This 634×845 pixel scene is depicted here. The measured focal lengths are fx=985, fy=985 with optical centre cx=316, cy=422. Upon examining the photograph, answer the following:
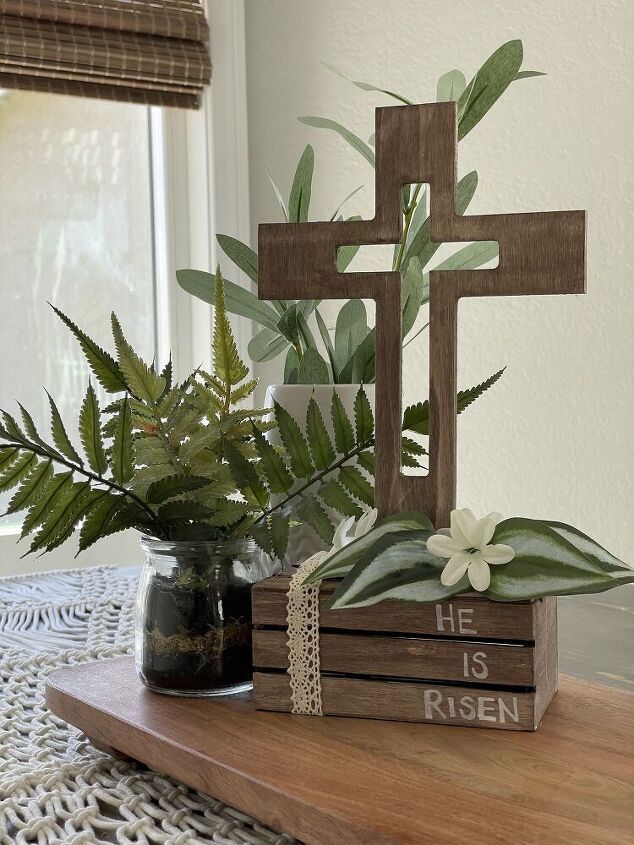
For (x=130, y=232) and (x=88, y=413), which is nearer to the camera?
→ (x=88, y=413)

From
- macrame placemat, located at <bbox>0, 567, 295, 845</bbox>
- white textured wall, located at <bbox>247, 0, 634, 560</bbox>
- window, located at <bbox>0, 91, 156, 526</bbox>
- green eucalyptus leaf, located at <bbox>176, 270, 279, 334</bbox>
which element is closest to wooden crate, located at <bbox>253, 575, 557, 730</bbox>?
macrame placemat, located at <bbox>0, 567, 295, 845</bbox>

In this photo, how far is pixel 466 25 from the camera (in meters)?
1.98

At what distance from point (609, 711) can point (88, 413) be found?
42cm

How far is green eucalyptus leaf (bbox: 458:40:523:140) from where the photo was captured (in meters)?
0.87

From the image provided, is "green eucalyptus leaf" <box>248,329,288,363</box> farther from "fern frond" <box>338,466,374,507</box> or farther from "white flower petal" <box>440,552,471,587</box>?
"white flower petal" <box>440,552,471,587</box>

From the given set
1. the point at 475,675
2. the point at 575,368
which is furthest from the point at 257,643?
the point at 575,368

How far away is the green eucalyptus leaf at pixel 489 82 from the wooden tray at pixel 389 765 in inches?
19.4

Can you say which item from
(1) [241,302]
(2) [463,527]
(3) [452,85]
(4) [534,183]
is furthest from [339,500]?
(4) [534,183]

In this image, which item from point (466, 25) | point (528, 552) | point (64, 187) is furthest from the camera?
point (64, 187)

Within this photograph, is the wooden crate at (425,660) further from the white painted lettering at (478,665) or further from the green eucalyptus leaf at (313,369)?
the green eucalyptus leaf at (313,369)

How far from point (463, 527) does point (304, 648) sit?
147mm

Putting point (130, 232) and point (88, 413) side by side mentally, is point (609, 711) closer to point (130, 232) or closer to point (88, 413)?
point (88, 413)

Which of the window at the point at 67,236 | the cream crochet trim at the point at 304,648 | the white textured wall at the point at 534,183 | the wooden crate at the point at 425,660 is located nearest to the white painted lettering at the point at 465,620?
the wooden crate at the point at 425,660

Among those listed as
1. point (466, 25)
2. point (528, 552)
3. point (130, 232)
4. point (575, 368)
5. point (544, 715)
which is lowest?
point (544, 715)
